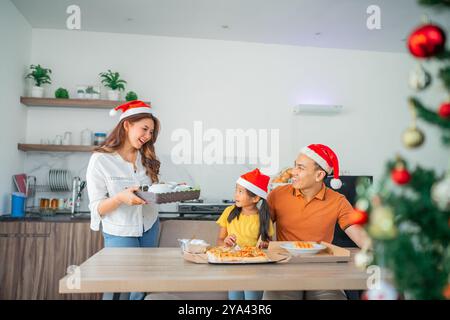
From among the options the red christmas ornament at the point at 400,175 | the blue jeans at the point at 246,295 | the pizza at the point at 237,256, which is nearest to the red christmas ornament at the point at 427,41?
the red christmas ornament at the point at 400,175

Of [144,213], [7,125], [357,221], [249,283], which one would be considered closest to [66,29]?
[7,125]

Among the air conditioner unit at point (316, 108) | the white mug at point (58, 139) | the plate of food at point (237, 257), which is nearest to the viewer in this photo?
the plate of food at point (237, 257)

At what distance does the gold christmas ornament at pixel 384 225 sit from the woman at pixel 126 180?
5.03 feet

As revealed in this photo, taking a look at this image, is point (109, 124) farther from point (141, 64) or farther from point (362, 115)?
point (362, 115)

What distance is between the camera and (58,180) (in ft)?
13.1

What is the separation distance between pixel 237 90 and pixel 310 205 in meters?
2.43

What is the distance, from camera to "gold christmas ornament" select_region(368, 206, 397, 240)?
1.90 ft

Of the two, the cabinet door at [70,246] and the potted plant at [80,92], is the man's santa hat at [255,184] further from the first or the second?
the potted plant at [80,92]

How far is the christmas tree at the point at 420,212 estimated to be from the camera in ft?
1.83

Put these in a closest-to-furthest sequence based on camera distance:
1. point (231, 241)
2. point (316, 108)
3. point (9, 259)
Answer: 1. point (231, 241)
2. point (9, 259)
3. point (316, 108)

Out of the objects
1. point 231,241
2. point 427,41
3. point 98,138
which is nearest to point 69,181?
point 98,138

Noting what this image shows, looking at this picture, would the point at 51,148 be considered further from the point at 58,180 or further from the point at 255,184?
the point at 255,184

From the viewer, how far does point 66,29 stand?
13.5 ft

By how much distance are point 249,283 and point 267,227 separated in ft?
2.74
